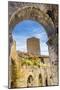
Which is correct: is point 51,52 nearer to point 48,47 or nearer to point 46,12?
point 48,47

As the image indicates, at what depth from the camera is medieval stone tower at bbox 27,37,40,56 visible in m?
2.12

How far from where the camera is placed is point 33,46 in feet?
6.97

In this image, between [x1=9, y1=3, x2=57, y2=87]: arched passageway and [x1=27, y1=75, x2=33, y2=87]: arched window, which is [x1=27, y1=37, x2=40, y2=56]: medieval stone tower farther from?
[x1=27, y1=75, x2=33, y2=87]: arched window

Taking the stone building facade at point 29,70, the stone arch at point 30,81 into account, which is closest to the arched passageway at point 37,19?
the stone building facade at point 29,70

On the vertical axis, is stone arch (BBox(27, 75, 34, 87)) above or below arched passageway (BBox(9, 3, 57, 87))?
below

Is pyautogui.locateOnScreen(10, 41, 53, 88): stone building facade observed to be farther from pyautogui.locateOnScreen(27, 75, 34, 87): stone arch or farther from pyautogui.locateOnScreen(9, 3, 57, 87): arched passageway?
pyautogui.locateOnScreen(9, 3, 57, 87): arched passageway

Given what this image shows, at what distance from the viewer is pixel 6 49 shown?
208cm

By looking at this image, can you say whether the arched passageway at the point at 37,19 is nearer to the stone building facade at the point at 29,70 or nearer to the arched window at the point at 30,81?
the stone building facade at the point at 29,70

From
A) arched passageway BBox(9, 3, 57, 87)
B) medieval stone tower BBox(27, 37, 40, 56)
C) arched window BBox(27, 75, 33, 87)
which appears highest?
arched passageway BBox(9, 3, 57, 87)

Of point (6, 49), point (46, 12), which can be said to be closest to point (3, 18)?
point (6, 49)

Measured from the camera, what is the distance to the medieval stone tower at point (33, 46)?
2.12 m

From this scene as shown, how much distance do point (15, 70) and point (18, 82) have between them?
11 cm

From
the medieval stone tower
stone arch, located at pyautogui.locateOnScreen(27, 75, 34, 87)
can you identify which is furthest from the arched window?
the medieval stone tower

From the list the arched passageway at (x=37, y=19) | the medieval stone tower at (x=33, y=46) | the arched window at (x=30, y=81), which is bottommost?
the arched window at (x=30, y=81)
